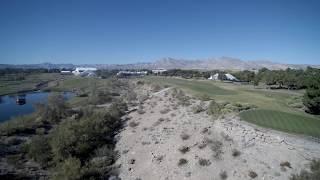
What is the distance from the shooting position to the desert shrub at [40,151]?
30.3m

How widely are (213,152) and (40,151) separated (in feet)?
62.7

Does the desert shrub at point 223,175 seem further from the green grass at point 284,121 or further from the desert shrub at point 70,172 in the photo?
the desert shrub at point 70,172

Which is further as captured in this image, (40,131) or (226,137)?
(40,131)

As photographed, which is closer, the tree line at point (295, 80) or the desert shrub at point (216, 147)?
the desert shrub at point (216, 147)

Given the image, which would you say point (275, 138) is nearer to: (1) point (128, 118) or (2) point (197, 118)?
(2) point (197, 118)

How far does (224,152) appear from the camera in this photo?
88.4 feet

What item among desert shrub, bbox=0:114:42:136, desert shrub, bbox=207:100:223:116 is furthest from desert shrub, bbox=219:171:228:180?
desert shrub, bbox=0:114:42:136

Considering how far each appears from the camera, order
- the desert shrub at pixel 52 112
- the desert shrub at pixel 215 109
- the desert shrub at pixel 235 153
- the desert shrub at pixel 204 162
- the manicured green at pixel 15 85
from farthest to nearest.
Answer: the manicured green at pixel 15 85 → the desert shrub at pixel 52 112 → the desert shrub at pixel 215 109 → the desert shrub at pixel 235 153 → the desert shrub at pixel 204 162

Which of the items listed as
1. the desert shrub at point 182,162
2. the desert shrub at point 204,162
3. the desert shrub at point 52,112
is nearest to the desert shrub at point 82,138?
the desert shrub at point 182,162

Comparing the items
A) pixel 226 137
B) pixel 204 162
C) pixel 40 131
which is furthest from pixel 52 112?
pixel 204 162

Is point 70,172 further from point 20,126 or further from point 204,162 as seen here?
point 20,126

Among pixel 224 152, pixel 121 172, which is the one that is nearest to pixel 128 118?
pixel 121 172

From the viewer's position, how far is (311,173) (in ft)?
70.1

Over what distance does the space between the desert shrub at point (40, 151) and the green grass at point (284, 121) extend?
909 inches
